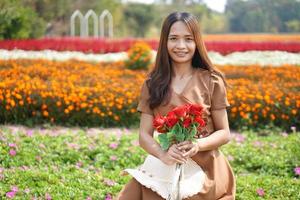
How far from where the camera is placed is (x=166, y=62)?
2373 mm

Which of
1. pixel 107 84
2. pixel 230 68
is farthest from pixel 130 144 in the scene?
pixel 230 68

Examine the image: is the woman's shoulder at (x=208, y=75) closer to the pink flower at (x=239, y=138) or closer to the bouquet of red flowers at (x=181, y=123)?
the bouquet of red flowers at (x=181, y=123)

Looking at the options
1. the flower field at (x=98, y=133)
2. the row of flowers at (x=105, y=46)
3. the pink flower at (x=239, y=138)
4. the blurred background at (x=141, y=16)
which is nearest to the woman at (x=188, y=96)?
the flower field at (x=98, y=133)

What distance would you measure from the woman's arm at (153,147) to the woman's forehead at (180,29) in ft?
1.30

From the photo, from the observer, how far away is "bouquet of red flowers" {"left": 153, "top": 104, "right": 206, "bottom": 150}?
2023mm

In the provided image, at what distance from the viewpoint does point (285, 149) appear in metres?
4.66

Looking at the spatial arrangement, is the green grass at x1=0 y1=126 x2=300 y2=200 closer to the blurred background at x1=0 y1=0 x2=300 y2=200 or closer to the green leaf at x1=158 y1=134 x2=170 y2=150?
the blurred background at x1=0 y1=0 x2=300 y2=200

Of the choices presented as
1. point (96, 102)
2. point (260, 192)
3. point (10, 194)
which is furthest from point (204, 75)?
point (96, 102)

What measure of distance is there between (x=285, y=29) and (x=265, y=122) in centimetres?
1559

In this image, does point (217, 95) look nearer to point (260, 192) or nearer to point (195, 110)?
point (195, 110)

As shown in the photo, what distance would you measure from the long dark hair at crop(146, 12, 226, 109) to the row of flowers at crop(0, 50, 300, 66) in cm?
800

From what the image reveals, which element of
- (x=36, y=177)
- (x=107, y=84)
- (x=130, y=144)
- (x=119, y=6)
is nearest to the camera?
(x=36, y=177)

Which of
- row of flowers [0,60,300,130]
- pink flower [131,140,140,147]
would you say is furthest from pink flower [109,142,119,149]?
row of flowers [0,60,300,130]

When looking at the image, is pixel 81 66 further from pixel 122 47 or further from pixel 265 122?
pixel 122 47
